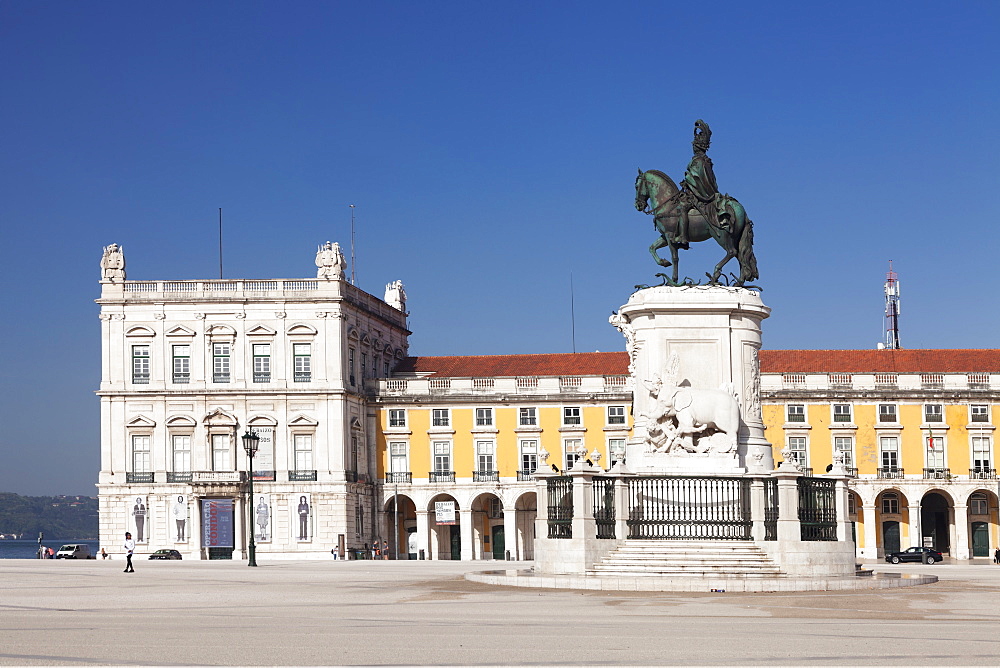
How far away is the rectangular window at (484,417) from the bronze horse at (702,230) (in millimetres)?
43403

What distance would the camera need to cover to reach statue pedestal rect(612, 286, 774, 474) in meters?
28.9

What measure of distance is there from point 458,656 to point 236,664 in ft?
6.96

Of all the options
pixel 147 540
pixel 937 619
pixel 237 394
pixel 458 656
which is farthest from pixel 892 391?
pixel 458 656

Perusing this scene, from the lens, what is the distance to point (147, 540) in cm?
6856

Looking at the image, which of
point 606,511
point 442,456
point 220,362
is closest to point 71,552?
point 220,362

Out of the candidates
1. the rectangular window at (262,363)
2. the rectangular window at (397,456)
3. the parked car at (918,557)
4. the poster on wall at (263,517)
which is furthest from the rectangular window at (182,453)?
the parked car at (918,557)

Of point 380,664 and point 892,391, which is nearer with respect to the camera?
point 380,664

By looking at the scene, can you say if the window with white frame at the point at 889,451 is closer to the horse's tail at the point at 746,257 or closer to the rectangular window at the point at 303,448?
the rectangular window at the point at 303,448

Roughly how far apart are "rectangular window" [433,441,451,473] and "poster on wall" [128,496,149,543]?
1337 cm

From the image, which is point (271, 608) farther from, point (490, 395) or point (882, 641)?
point (490, 395)

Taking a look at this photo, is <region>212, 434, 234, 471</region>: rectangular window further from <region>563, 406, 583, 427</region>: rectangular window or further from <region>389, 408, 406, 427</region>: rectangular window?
<region>563, 406, 583, 427</region>: rectangular window

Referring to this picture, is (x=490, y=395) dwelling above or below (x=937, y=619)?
above

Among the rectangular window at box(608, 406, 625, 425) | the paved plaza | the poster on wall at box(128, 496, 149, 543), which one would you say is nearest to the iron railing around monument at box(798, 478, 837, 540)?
the paved plaza

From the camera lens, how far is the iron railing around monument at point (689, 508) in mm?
27172
